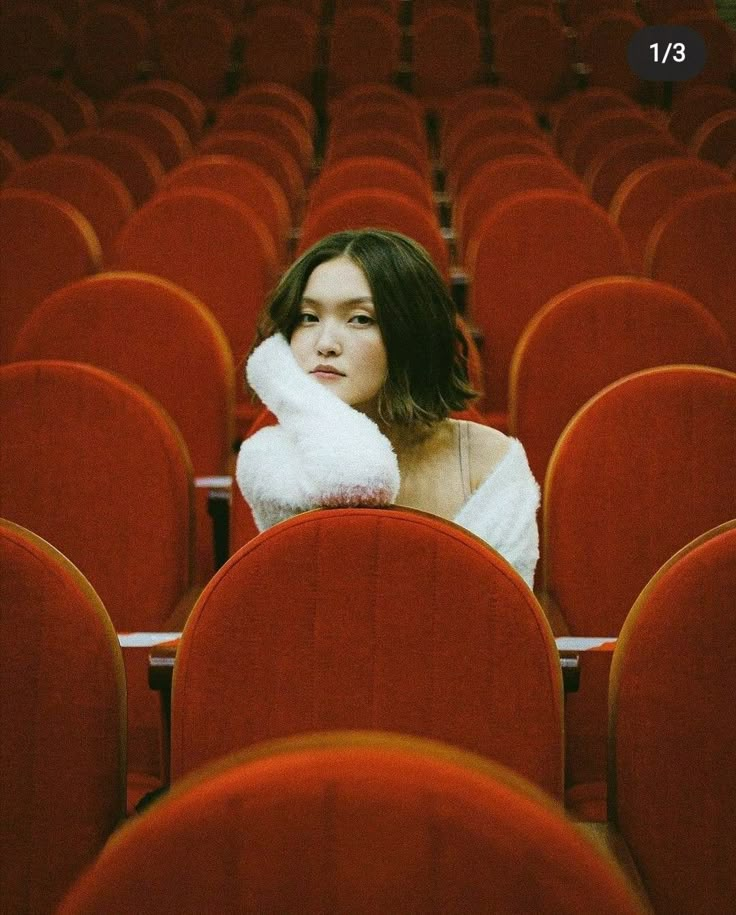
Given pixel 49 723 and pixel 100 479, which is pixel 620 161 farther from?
pixel 49 723

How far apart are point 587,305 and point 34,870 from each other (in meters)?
0.73

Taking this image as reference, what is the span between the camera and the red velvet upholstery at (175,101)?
9.26ft

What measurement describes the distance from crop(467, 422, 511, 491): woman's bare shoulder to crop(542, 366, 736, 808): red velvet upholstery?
4.9 inches

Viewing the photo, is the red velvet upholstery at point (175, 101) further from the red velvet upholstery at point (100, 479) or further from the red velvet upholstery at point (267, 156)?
the red velvet upholstery at point (100, 479)

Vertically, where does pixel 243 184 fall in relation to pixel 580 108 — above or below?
below

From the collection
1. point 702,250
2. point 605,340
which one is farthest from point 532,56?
point 605,340

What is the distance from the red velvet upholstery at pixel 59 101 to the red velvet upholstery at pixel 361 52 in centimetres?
82

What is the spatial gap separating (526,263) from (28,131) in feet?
4.60

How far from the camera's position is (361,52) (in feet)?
11.1

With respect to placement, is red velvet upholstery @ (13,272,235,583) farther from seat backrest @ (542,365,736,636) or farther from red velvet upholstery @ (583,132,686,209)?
red velvet upholstery @ (583,132,686,209)

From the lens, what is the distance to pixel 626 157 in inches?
83.0

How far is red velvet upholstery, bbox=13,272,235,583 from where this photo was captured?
3.49 feet

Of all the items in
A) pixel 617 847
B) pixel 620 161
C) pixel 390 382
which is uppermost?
pixel 620 161

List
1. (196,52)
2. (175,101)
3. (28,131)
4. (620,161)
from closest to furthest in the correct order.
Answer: (620,161) < (28,131) < (175,101) < (196,52)
